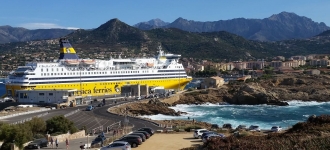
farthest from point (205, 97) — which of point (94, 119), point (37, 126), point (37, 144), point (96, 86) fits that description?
point (37, 144)

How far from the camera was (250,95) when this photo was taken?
61469 mm

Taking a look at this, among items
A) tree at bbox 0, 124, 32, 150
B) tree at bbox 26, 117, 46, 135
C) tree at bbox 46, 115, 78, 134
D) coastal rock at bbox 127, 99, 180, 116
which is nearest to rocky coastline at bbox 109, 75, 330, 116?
coastal rock at bbox 127, 99, 180, 116

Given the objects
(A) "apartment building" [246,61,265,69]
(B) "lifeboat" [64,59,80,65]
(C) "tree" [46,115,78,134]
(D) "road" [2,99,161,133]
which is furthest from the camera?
(A) "apartment building" [246,61,265,69]

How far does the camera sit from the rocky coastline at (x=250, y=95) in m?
47.6

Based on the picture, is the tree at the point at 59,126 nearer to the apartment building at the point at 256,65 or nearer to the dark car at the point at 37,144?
the dark car at the point at 37,144

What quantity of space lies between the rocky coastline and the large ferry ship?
932 cm

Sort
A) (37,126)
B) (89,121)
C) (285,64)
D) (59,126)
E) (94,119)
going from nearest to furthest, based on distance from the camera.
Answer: (59,126) → (37,126) → (89,121) → (94,119) → (285,64)

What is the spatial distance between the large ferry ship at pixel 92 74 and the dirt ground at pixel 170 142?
1401 inches

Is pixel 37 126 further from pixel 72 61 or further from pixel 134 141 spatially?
pixel 72 61

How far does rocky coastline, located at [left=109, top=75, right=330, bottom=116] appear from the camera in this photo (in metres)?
47.6

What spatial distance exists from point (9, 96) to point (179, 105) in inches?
877

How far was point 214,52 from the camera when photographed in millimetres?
192000

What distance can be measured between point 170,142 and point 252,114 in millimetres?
30239

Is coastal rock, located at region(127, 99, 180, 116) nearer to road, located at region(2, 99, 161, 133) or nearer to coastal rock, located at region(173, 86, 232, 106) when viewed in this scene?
road, located at region(2, 99, 161, 133)
